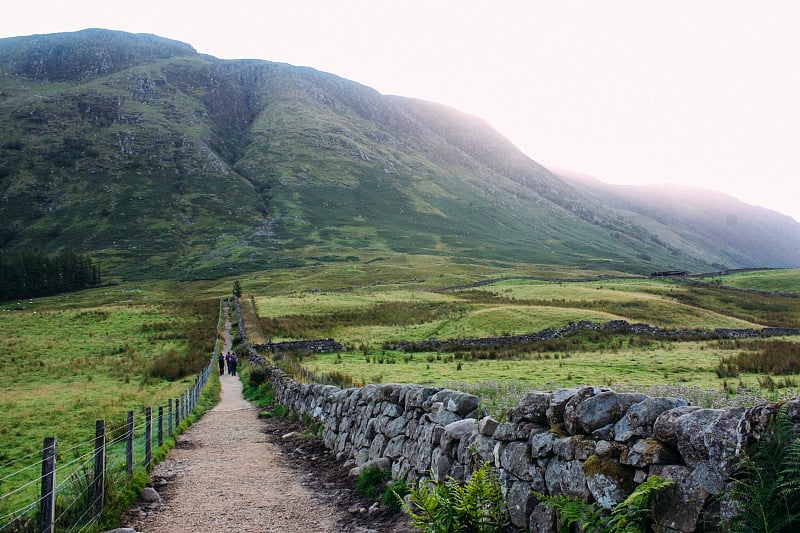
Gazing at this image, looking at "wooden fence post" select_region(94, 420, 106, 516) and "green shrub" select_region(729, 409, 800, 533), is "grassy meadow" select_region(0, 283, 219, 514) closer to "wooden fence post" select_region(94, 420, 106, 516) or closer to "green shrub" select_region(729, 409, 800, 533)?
"wooden fence post" select_region(94, 420, 106, 516)

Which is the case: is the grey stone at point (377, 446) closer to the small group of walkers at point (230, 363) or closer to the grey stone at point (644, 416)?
the grey stone at point (644, 416)

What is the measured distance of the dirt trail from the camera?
354 inches

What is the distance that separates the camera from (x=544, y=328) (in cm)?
4166

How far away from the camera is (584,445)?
5438 millimetres

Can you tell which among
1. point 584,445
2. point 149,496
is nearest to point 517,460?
point 584,445

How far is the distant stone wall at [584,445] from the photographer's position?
4.20m

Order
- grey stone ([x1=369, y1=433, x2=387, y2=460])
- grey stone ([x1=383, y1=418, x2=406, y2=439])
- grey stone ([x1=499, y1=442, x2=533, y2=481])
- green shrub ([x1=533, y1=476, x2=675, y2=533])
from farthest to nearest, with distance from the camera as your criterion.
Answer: grey stone ([x1=369, y1=433, x2=387, y2=460]), grey stone ([x1=383, y1=418, x2=406, y2=439]), grey stone ([x1=499, y1=442, x2=533, y2=481]), green shrub ([x1=533, y1=476, x2=675, y2=533])

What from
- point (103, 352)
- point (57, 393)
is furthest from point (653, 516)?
point (103, 352)

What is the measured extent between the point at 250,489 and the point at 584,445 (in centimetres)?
839

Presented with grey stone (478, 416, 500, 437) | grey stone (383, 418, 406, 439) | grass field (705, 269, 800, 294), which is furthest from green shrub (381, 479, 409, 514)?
grass field (705, 269, 800, 294)

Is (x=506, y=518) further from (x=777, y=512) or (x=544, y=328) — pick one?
(x=544, y=328)

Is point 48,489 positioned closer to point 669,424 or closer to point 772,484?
point 669,424

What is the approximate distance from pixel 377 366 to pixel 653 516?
24.5 metres

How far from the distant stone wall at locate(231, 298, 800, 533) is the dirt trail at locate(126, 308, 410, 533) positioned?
5.28ft
